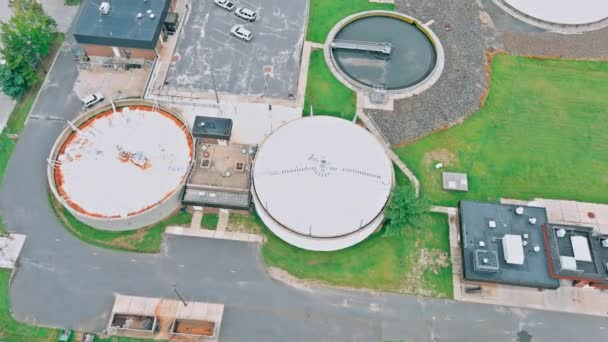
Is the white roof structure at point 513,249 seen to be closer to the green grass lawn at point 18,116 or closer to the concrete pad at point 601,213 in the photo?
the concrete pad at point 601,213

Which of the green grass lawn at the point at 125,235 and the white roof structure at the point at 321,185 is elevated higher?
the white roof structure at the point at 321,185

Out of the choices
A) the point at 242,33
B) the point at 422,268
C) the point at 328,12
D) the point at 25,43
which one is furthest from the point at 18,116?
the point at 422,268

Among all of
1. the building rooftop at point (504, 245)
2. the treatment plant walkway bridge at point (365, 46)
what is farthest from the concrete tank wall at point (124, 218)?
the building rooftop at point (504, 245)

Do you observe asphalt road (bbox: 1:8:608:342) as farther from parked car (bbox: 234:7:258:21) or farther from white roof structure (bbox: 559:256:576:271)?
parked car (bbox: 234:7:258:21)

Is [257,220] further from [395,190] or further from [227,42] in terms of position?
[227,42]

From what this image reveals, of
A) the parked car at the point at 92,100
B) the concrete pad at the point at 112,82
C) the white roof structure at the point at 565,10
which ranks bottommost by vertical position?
the parked car at the point at 92,100

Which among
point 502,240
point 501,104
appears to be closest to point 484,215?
point 502,240

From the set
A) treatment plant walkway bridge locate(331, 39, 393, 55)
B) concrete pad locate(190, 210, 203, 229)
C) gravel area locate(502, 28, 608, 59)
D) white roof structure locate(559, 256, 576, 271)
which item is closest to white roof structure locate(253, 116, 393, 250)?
concrete pad locate(190, 210, 203, 229)
